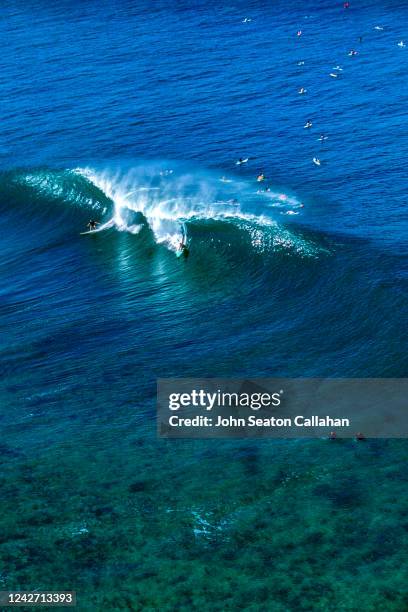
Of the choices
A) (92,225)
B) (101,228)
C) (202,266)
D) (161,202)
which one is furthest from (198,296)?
(92,225)

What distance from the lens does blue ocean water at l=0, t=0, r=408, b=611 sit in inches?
2338

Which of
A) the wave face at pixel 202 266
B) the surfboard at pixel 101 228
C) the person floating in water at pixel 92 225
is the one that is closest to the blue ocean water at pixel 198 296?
the wave face at pixel 202 266

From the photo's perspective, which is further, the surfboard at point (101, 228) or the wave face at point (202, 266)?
the surfboard at point (101, 228)

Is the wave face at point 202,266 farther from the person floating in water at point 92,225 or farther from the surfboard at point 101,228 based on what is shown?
the person floating in water at point 92,225

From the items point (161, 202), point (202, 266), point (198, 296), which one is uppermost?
point (161, 202)

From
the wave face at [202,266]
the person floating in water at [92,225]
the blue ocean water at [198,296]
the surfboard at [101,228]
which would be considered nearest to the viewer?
the blue ocean water at [198,296]

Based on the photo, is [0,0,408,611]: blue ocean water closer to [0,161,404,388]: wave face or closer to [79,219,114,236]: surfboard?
[0,161,404,388]: wave face

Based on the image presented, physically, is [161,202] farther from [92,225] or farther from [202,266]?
[202,266]

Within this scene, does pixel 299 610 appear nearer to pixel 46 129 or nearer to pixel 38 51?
pixel 46 129

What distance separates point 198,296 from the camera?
302ft

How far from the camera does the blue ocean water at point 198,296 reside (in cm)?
5938

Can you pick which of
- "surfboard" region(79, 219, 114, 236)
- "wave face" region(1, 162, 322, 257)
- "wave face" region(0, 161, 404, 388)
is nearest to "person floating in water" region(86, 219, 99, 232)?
"surfboard" region(79, 219, 114, 236)

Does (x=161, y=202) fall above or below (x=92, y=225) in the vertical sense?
above

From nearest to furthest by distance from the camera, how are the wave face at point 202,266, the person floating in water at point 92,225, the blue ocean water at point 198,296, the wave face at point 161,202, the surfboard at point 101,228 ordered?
the blue ocean water at point 198,296 < the wave face at point 202,266 < the wave face at point 161,202 < the surfboard at point 101,228 < the person floating in water at point 92,225
